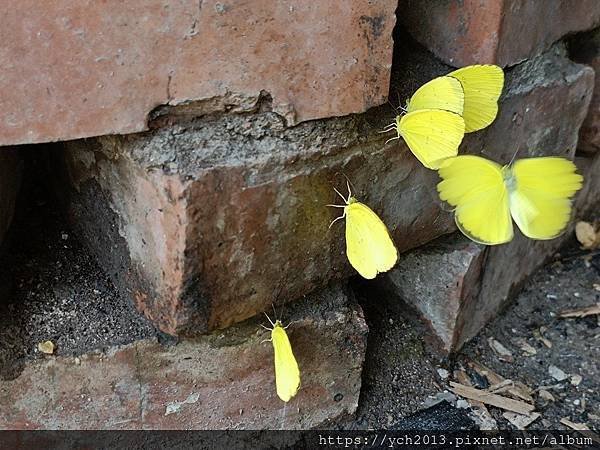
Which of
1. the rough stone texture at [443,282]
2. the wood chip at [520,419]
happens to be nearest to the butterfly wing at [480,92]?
the rough stone texture at [443,282]

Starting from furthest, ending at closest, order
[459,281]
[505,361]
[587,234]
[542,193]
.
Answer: [587,234] → [505,361] → [459,281] → [542,193]

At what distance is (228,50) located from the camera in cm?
93

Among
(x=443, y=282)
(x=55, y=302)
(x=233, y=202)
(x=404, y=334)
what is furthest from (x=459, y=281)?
(x=55, y=302)

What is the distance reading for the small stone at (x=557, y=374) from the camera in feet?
4.58

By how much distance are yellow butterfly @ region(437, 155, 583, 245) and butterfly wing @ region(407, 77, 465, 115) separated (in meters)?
0.07

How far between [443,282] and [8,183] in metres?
0.68

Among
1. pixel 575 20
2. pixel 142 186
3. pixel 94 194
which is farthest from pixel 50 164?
pixel 575 20

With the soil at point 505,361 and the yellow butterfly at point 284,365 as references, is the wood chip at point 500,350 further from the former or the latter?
the yellow butterfly at point 284,365

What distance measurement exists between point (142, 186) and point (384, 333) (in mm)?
593

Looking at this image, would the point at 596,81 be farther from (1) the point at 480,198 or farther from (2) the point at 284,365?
(2) the point at 284,365

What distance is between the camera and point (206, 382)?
116 cm

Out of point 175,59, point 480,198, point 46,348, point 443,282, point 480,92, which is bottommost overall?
point 443,282

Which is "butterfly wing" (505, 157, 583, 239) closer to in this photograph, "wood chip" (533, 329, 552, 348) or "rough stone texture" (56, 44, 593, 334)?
"rough stone texture" (56, 44, 593, 334)

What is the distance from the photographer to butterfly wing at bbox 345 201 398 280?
1054mm
